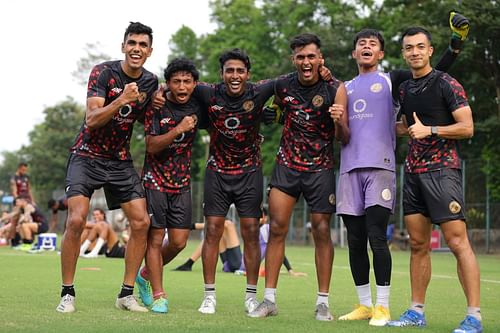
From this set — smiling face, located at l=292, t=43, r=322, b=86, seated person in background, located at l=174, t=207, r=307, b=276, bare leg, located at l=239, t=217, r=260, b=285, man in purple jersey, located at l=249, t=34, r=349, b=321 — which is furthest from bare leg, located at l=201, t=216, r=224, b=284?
seated person in background, located at l=174, t=207, r=307, b=276

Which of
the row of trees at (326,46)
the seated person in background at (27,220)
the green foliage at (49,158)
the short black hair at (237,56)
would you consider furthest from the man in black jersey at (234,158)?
the green foliage at (49,158)

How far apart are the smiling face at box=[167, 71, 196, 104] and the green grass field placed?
7.18 feet

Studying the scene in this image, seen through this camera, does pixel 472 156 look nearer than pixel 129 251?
No

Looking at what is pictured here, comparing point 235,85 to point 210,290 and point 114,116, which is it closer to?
point 114,116

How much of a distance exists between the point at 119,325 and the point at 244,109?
2.64 m

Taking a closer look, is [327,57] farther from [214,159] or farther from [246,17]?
[214,159]

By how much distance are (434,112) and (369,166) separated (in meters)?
0.80

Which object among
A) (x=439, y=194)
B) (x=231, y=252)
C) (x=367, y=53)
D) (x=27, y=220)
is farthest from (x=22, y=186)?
(x=439, y=194)

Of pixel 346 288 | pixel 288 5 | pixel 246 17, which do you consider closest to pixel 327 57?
pixel 288 5

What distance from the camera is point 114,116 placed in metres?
8.25

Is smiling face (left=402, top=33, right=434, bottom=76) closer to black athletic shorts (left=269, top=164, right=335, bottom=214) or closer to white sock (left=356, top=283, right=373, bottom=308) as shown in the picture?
black athletic shorts (left=269, top=164, right=335, bottom=214)

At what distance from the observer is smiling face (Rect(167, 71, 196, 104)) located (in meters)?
8.45

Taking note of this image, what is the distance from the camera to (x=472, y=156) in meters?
37.2

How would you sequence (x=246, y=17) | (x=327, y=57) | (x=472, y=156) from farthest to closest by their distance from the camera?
(x=246, y=17)
(x=327, y=57)
(x=472, y=156)
